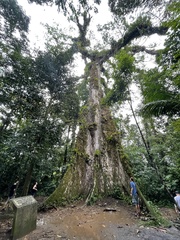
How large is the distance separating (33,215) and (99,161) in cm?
339

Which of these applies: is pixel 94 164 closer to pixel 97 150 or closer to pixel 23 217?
pixel 97 150

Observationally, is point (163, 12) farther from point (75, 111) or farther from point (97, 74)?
point (75, 111)

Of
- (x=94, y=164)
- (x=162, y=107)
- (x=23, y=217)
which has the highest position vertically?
(x=162, y=107)

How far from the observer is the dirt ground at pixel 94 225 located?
131 inches

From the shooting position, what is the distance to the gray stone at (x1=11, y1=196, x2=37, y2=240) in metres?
3.11

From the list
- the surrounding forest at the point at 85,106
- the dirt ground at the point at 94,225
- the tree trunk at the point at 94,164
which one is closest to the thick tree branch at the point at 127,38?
the surrounding forest at the point at 85,106

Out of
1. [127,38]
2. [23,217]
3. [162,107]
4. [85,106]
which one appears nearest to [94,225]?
[23,217]

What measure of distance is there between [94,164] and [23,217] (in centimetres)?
346

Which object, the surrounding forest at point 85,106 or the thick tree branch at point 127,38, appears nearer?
the surrounding forest at point 85,106

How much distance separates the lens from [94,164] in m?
6.30

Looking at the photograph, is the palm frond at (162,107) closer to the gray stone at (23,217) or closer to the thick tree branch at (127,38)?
the gray stone at (23,217)

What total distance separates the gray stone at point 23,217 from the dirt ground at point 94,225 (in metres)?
0.14

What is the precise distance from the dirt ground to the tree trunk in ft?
1.66

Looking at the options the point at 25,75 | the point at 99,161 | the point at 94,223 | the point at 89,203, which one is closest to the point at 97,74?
the point at 25,75
